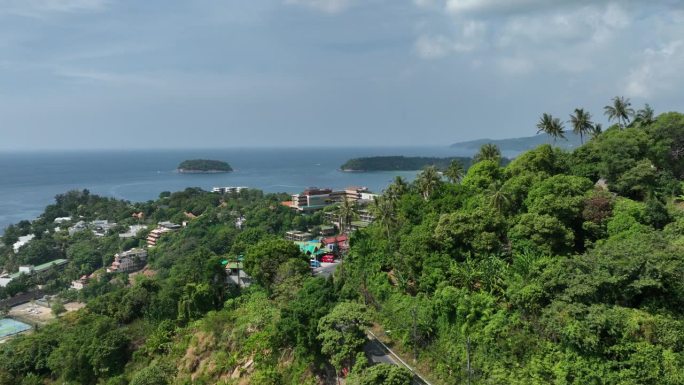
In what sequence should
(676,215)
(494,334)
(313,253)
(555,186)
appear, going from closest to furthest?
1. (494,334)
2. (676,215)
3. (555,186)
4. (313,253)

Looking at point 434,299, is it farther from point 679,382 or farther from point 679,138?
point 679,138

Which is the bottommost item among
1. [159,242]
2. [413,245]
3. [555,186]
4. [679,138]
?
[159,242]

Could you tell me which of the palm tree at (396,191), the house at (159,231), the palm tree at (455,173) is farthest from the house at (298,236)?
the palm tree at (396,191)

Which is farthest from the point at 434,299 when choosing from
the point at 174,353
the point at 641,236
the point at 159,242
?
the point at 159,242

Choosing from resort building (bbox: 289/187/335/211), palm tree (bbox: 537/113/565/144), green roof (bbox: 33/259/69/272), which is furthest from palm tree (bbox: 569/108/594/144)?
green roof (bbox: 33/259/69/272)

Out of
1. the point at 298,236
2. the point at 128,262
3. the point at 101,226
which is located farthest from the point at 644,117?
the point at 101,226

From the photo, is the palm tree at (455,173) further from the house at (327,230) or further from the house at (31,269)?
the house at (31,269)

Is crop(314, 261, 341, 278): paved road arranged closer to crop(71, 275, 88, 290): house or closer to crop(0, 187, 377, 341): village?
crop(0, 187, 377, 341): village
